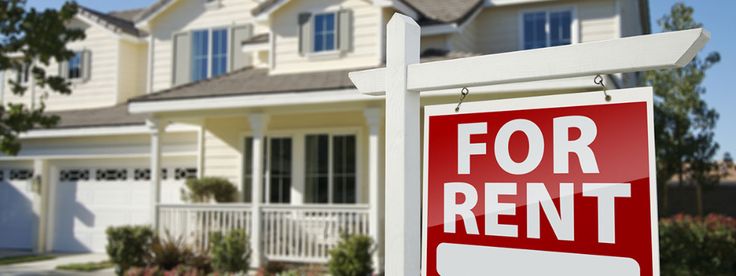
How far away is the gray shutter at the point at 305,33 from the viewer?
1309 cm

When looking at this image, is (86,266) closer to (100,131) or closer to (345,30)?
(100,131)

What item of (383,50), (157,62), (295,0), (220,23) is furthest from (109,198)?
(383,50)

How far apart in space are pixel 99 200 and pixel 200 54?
421cm

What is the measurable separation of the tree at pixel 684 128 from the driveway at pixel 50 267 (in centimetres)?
1315

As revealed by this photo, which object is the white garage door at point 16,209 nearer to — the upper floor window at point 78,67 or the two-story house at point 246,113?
the two-story house at point 246,113

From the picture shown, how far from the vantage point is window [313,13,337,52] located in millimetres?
12992

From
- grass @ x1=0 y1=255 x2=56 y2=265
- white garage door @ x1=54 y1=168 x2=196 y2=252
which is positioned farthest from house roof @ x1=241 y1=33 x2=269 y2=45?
grass @ x1=0 y1=255 x2=56 y2=265

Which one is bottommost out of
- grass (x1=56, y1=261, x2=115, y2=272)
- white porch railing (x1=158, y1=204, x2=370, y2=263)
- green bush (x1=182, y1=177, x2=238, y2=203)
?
grass (x1=56, y1=261, x2=115, y2=272)

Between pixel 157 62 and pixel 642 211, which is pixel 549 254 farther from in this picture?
pixel 157 62

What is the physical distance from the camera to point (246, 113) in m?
11.9

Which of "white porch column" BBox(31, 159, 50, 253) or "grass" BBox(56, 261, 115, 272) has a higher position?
"white porch column" BBox(31, 159, 50, 253)

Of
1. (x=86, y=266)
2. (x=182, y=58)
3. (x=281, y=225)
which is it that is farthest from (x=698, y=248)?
(x=182, y=58)

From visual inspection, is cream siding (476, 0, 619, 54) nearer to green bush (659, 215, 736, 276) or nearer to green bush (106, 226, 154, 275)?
green bush (659, 215, 736, 276)

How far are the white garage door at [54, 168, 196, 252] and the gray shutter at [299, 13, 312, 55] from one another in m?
4.12
